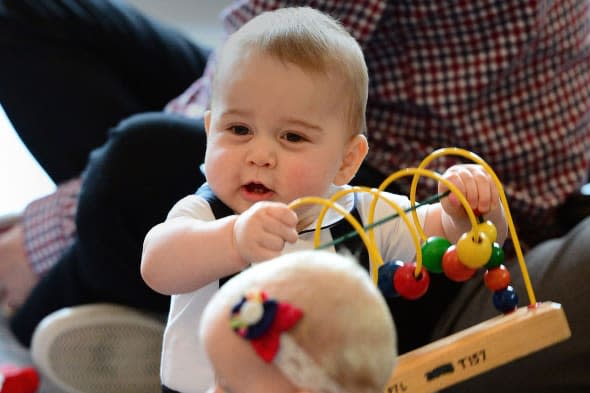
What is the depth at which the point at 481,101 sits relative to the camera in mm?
1048

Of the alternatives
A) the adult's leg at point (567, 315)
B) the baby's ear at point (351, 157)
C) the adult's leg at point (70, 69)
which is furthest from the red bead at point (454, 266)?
the adult's leg at point (70, 69)

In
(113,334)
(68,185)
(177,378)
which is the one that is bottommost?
(113,334)

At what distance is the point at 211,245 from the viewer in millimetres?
632

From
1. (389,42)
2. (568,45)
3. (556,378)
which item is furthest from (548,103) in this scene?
(556,378)

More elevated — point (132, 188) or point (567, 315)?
point (132, 188)

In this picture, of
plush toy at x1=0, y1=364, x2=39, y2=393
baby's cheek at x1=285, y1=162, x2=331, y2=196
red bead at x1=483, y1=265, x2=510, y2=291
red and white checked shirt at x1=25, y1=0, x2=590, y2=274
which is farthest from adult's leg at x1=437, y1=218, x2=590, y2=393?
plush toy at x1=0, y1=364, x2=39, y2=393

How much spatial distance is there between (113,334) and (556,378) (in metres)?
0.62

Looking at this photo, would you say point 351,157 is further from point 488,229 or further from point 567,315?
point 567,315

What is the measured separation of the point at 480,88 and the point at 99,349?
0.66 meters

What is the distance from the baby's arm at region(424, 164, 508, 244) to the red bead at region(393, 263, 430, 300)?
8 cm

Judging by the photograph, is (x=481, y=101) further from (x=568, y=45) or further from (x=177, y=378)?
(x=177, y=378)

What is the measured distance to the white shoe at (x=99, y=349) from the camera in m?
1.18

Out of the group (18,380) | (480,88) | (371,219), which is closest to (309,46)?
(371,219)

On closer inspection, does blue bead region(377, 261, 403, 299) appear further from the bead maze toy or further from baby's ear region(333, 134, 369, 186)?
baby's ear region(333, 134, 369, 186)
